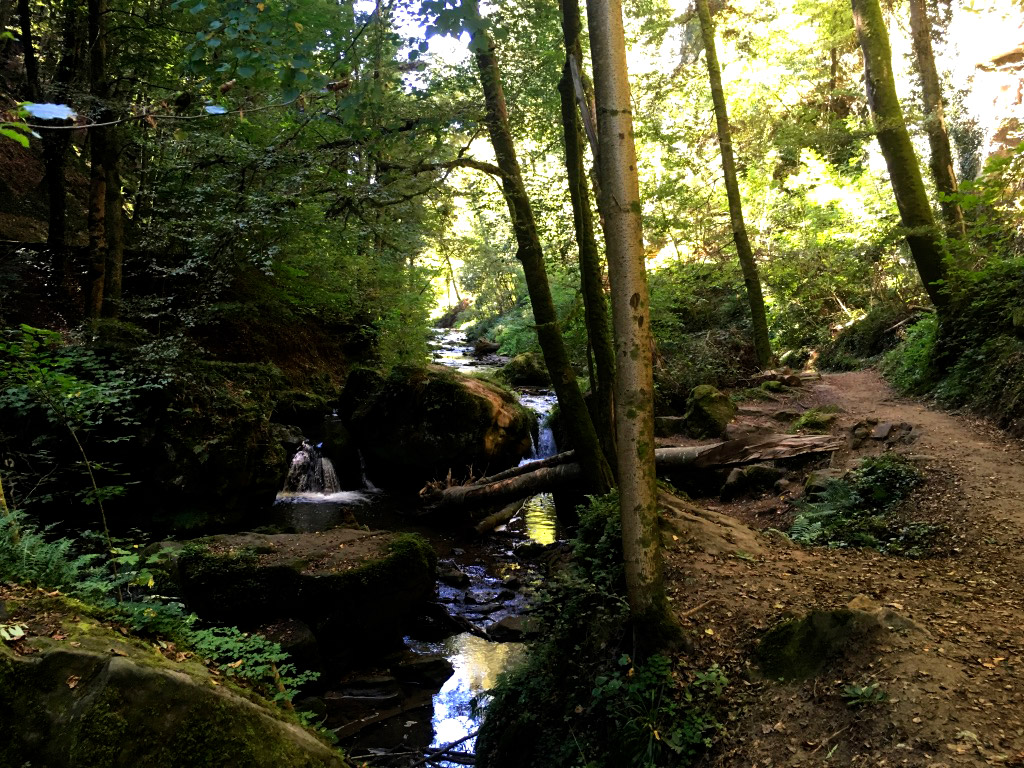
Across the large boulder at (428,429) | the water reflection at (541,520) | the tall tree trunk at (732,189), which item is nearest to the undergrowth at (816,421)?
the tall tree trunk at (732,189)

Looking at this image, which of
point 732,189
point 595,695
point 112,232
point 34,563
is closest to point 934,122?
point 732,189

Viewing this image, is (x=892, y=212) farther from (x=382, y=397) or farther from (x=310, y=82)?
(x=310, y=82)

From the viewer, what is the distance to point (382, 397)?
43.2ft

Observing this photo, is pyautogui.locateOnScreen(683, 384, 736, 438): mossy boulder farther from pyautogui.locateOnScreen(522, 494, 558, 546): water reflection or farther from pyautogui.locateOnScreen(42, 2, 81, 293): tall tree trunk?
pyautogui.locateOnScreen(42, 2, 81, 293): tall tree trunk

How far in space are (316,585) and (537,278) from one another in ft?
15.9

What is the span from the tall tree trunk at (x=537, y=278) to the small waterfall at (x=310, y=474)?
22.4 feet

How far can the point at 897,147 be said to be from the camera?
1010 centimetres

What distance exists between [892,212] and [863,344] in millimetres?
3469

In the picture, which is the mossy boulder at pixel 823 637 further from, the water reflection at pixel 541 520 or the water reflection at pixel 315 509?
the water reflection at pixel 315 509

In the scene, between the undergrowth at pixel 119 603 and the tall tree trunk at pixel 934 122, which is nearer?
the undergrowth at pixel 119 603

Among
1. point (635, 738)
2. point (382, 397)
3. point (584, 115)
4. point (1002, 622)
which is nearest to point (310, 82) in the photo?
point (584, 115)

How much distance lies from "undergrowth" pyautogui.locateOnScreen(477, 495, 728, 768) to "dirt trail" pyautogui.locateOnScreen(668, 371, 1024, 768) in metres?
0.26

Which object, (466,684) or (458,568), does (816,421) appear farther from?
(466,684)

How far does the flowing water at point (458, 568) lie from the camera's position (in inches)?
226
